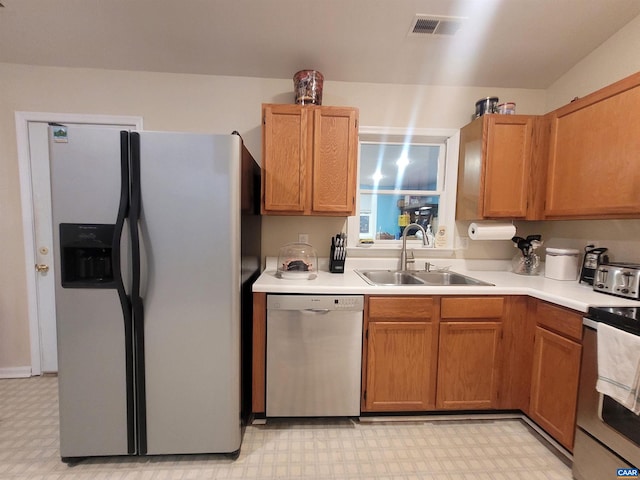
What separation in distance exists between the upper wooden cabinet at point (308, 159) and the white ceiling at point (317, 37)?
0.47 meters

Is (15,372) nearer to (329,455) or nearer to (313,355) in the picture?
(313,355)

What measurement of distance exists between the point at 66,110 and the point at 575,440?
158 inches

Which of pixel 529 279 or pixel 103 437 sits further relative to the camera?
pixel 529 279

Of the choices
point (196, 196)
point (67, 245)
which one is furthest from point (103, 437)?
point (196, 196)

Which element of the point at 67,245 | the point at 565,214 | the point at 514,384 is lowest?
the point at 514,384

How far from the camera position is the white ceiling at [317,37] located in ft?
5.68

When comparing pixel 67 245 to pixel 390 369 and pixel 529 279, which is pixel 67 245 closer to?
pixel 390 369

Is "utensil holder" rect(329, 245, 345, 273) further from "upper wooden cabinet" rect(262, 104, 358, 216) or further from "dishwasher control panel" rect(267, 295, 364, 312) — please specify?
"dishwasher control panel" rect(267, 295, 364, 312)

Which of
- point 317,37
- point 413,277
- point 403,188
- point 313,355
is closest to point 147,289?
point 313,355

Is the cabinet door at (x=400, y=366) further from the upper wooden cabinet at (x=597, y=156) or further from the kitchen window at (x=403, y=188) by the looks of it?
the upper wooden cabinet at (x=597, y=156)

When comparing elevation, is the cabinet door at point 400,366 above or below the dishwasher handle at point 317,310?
below

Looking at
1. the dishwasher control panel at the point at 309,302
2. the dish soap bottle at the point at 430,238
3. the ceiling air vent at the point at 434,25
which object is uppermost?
the ceiling air vent at the point at 434,25

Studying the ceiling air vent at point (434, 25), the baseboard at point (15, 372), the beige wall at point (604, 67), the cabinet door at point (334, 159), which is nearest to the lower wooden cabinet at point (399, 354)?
the cabinet door at point (334, 159)

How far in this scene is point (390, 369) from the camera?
180 centimetres
